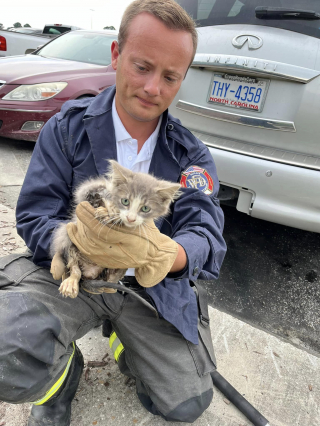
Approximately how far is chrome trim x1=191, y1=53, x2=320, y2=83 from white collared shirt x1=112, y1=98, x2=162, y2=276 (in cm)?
135

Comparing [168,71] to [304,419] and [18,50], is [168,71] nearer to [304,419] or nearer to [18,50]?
[304,419]

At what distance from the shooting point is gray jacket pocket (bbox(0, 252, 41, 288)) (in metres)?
2.16

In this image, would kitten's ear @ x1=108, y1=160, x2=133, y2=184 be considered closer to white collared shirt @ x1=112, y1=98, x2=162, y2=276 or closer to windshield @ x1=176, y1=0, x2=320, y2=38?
white collared shirt @ x1=112, y1=98, x2=162, y2=276

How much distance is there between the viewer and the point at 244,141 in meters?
3.52

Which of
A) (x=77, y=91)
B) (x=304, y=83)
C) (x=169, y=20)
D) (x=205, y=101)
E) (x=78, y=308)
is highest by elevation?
(x=169, y=20)

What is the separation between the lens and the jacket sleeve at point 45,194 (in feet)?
7.16

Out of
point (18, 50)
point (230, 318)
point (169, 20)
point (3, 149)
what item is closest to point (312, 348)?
point (230, 318)

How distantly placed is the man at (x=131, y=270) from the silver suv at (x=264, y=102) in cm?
98

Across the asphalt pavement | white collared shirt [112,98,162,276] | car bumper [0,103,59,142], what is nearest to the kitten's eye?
white collared shirt [112,98,162,276]

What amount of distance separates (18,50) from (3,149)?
7.66m

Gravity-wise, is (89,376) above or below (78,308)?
below

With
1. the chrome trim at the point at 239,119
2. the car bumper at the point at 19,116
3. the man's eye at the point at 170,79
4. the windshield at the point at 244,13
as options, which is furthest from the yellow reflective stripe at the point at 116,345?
the car bumper at the point at 19,116

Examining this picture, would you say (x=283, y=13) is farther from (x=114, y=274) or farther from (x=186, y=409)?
(x=186, y=409)

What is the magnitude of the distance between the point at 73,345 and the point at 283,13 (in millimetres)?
3575
